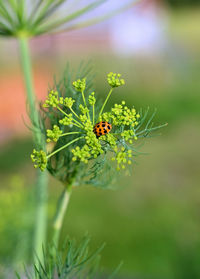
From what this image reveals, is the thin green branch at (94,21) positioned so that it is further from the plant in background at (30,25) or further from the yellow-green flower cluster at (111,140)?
the yellow-green flower cluster at (111,140)

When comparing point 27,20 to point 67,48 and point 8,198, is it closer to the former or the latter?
point 8,198

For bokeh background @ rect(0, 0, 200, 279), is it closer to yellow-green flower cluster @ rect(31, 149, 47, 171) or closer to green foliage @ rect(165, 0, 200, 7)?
yellow-green flower cluster @ rect(31, 149, 47, 171)

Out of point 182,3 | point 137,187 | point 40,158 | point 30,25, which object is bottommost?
point 137,187

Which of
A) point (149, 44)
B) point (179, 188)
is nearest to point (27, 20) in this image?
point (179, 188)

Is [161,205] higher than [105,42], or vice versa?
[105,42]

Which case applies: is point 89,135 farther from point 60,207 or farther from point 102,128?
point 60,207

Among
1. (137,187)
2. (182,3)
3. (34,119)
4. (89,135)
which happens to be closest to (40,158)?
(89,135)
